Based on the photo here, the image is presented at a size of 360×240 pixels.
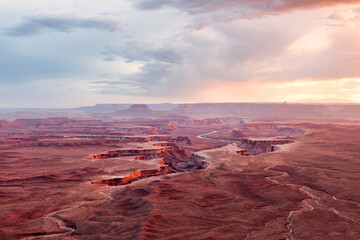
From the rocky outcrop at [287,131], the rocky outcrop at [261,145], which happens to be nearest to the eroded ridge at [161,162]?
the rocky outcrop at [261,145]

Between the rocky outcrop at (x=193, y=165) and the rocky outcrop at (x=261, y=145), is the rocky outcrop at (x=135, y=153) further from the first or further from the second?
the rocky outcrop at (x=261, y=145)

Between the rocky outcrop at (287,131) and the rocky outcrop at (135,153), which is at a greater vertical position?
the rocky outcrop at (287,131)

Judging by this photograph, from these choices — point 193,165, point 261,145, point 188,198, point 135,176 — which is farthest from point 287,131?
point 188,198

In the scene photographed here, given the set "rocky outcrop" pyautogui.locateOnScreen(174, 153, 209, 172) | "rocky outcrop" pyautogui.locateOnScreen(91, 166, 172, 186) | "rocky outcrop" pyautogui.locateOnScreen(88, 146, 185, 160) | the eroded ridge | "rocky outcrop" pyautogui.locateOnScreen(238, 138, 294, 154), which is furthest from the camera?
"rocky outcrop" pyautogui.locateOnScreen(238, 138, 294, 154)

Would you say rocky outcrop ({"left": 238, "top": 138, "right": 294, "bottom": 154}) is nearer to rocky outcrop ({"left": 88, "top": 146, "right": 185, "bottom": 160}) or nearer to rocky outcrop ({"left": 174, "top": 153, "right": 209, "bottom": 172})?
rocky outcrop ({"left": 174, "top": 153, "right": 209, "bottom": 172})

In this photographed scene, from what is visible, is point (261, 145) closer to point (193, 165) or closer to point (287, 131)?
point (193, 165)

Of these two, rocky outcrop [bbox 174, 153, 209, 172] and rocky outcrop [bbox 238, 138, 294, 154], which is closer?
rocky outcrop [bbox 174, 153, 209, 172]

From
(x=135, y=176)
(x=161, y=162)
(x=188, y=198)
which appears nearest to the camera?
(x=188, y=198)

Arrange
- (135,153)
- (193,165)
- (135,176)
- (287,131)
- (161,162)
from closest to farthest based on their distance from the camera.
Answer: (135,176) → (161,162) → (193,165) → (135,153) → (287,131)

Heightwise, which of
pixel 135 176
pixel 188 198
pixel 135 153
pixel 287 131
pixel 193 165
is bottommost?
pixel 193 165

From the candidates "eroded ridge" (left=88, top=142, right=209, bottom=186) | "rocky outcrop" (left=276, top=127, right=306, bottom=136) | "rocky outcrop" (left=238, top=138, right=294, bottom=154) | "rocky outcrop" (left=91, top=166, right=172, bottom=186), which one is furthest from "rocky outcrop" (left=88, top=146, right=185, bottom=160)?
"rocky outcrop" (left=276, top=127, right=306, bottom=136)

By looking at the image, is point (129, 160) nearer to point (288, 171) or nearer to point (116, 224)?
point (288, 171)

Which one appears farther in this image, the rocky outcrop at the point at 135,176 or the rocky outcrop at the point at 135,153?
the rocky outcrop at the point at 135,153
